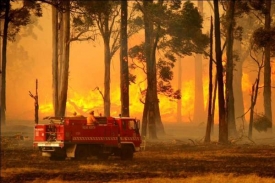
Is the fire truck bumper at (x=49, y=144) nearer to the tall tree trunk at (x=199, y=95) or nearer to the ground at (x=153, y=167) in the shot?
the ground at (x=153, y=167)

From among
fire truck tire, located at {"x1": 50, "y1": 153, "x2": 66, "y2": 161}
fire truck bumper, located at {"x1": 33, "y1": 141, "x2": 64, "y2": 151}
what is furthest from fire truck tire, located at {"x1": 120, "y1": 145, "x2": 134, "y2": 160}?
fire truck bumper, located at {"x1": 33, "y1": 141, "x2": 64, "y2": 151}

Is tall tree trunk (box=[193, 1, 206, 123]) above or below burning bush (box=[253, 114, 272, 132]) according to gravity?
above

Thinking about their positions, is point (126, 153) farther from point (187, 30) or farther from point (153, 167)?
point (187, 30)

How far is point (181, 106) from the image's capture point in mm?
104312

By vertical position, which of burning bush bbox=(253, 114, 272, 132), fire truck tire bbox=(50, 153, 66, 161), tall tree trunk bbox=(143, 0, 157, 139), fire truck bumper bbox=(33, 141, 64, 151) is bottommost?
fire truck tire bbox=(50, 153, 66, 161)

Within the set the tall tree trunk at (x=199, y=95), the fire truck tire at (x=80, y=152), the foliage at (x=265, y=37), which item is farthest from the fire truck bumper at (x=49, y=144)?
the tall tree trunk at (x=199, y=95)

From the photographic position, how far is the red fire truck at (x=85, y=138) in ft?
94.0

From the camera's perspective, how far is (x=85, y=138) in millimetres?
29125

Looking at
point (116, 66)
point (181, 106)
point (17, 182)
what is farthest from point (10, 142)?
point (116, 66)

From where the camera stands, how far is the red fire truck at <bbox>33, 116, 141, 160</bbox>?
28.7 metres

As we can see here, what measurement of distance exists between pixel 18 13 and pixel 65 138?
17061 millimetres

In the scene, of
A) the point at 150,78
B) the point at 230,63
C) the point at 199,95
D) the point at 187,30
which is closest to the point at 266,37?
the point at 230,63

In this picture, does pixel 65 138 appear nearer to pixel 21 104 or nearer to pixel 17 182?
pixel 17 182

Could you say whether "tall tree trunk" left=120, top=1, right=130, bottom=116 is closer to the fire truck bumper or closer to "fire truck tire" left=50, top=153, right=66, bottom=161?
"fire truck tire" left=50, top=153, right=66, bottom=161
